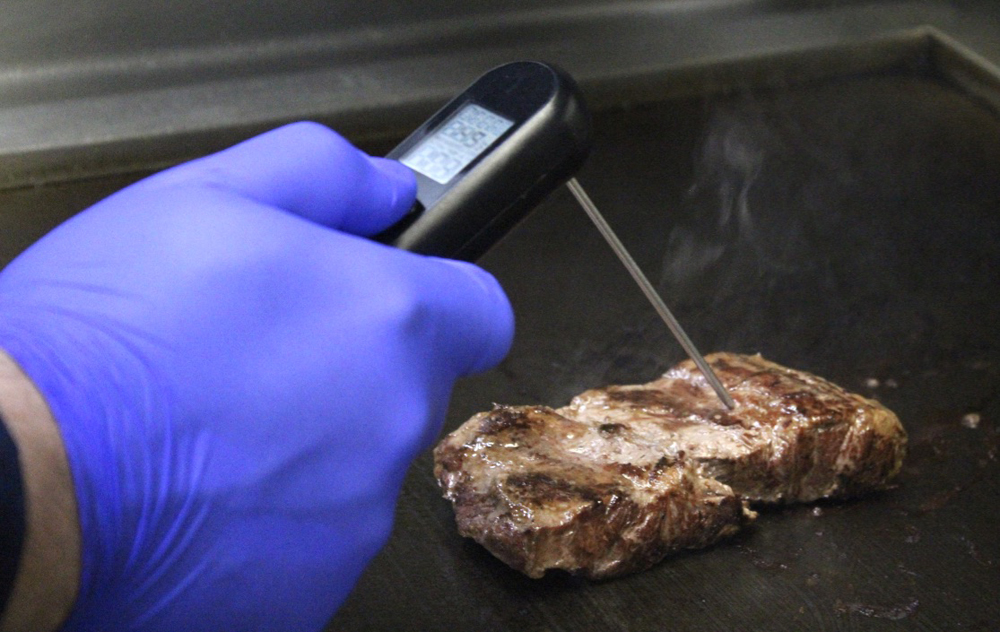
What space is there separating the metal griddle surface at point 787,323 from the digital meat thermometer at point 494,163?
0.62 m

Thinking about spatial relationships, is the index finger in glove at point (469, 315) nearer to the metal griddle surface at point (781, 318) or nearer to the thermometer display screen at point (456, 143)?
the thermometer display screen at point (456, 143)

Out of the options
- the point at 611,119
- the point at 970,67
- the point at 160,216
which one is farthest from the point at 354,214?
the point at 970,67

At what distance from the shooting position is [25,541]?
998 millimetres

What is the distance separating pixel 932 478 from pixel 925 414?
0.22m

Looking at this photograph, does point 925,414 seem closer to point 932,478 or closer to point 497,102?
point 932,478

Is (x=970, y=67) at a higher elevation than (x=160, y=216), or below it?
below

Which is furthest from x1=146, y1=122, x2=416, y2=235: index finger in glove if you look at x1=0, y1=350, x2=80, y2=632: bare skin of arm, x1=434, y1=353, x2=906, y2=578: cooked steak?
x1=434, y1=353, x2=906, y2=578: cooked steak

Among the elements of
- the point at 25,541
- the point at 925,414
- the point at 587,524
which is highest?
the point at 25,541

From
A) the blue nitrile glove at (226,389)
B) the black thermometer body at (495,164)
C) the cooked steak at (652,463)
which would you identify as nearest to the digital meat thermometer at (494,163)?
the black thermometer body at (495,164)

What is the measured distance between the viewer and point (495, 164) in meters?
1.47

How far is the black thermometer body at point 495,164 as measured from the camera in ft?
4.80

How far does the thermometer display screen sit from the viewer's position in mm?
1493

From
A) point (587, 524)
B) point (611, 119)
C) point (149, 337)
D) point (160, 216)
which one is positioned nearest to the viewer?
point (149, 337)

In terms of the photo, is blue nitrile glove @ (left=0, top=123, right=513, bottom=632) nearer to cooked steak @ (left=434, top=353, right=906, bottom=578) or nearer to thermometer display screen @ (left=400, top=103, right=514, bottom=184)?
thermometer display screen @ (left=400, top=103, right=514, bottom=184)
